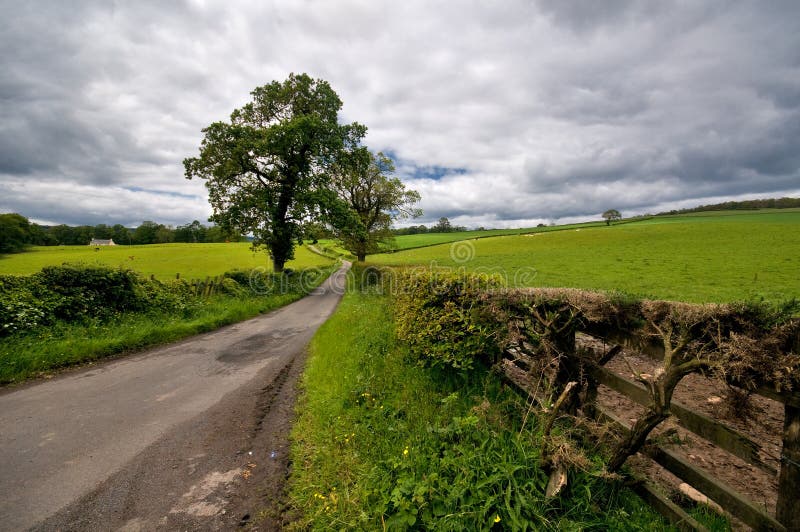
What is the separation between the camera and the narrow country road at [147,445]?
11.5 feet

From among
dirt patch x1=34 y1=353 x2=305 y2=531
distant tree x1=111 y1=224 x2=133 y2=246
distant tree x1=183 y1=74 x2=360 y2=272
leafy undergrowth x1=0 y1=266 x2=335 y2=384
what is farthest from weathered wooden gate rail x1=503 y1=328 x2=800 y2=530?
distant tree x1=111 y1=224 x2=133 y2=246

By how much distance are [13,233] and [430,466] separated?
6771cm

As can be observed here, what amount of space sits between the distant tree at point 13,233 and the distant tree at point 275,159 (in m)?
43.7

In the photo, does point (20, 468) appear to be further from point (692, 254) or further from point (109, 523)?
point (692, 254)

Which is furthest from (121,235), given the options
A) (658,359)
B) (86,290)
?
(658,359)

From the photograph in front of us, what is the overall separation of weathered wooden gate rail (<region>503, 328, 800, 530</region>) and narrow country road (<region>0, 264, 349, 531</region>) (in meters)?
4.00

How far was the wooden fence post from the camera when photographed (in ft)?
6.75

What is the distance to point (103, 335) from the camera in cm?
924

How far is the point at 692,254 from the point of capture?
24781 millimetres

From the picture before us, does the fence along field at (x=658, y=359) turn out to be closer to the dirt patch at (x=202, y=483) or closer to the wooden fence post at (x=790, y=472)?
the wooden fence post at (x=790, y=472)

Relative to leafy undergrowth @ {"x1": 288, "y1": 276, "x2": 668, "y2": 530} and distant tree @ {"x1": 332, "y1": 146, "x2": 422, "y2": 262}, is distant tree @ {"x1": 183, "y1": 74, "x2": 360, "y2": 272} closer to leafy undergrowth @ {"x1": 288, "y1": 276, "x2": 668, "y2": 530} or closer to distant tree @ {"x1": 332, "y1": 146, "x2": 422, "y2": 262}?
distant tree @ {"x1": 332, "y1": 146, "x2": 422, "y2": 262}

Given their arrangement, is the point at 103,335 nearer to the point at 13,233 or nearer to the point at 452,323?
the point at 452,323

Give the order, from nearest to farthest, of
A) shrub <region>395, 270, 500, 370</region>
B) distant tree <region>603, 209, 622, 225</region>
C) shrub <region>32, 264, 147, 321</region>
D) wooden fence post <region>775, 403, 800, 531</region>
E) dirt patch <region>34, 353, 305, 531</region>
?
wooden fence post <region>775, 403, 800, 531</region> → dirt patch <region>34, 353, 305, 531</region> → shrub <region>395, 270, 500, 370</region> → shrub <region>32, 264, 147, 321</region> → distant tree <region>603, 209, 622, 225</region>

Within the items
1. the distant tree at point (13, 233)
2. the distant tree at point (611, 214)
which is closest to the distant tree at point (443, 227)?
the distant tree at point (611, 214)
